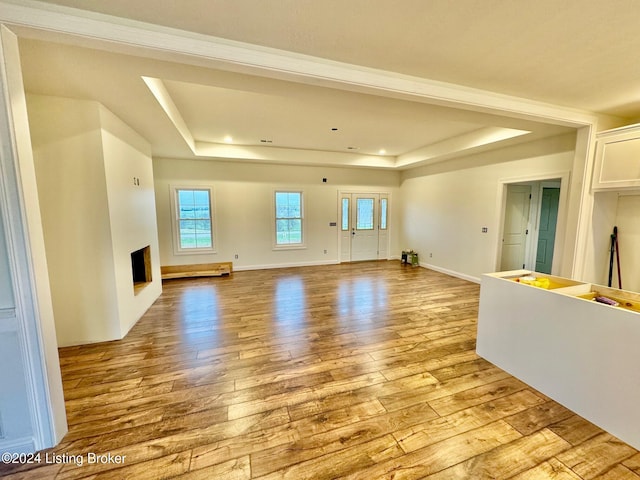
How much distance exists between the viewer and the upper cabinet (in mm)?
2971

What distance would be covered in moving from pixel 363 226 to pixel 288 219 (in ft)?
7.33

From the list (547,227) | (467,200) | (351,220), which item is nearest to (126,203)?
(351,220)

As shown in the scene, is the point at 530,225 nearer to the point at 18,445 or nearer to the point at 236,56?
the point at 236,56

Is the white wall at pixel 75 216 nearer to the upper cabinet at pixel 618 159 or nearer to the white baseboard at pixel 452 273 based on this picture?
the upper cabinet at pixel 618 159

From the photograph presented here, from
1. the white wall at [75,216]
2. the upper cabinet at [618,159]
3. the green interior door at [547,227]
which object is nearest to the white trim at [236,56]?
the upper cabinet at [618,159]

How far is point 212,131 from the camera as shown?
4680mm

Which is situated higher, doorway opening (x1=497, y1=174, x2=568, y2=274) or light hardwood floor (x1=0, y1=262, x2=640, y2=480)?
doorway opening (x1=497, y1=174, x2=568, y2=274)

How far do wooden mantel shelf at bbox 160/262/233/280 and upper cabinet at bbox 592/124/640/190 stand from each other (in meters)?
6.51

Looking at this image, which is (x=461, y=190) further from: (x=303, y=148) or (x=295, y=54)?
(x=295, y=54)

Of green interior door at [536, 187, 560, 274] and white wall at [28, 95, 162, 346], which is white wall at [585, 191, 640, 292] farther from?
white wall at [28, 95, 162, 346]

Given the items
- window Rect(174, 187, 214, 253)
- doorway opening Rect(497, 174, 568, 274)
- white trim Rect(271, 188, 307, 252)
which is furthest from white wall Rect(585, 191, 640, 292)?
window Rect(174, 187, 214, 253)

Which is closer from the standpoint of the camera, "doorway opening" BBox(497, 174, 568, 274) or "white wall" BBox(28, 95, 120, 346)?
"white wall" BBox(28, 95, 120, 346)

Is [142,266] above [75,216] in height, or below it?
below

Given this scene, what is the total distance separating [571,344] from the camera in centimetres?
200
